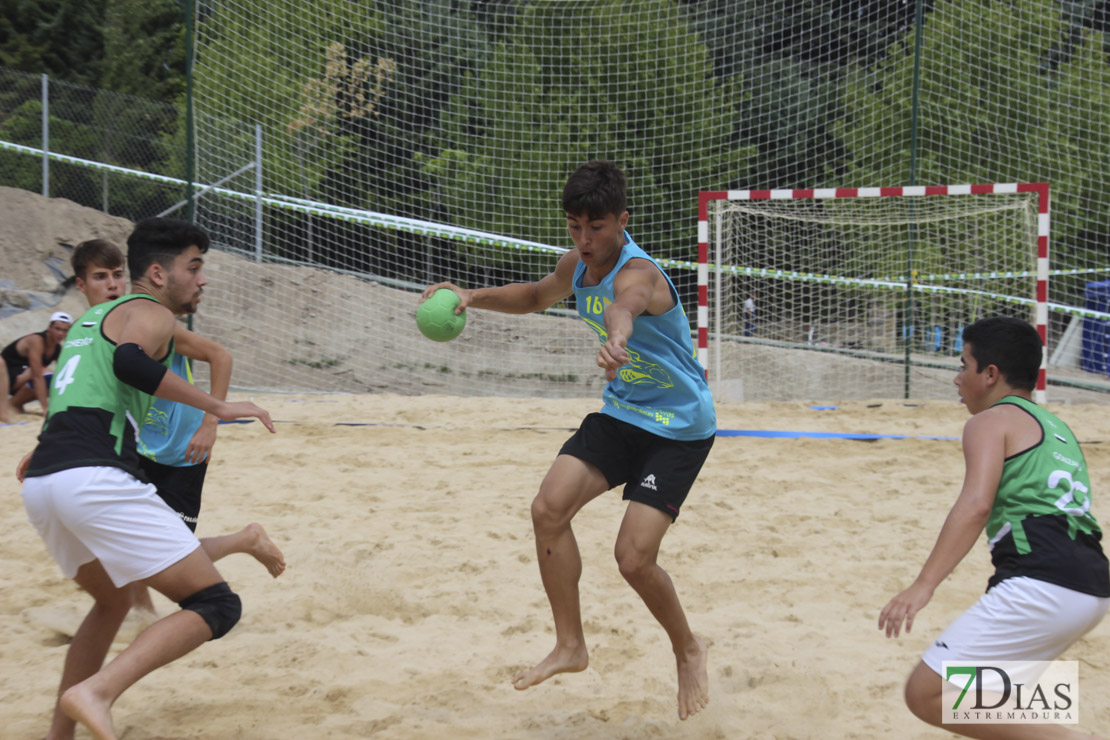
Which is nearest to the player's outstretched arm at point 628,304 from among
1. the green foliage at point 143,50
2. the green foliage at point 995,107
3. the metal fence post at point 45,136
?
the green foliage at point 995,107

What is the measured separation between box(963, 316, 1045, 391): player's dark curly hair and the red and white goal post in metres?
7.41

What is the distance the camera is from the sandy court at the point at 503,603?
3053 mm

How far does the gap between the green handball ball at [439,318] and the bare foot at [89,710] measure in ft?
5.26

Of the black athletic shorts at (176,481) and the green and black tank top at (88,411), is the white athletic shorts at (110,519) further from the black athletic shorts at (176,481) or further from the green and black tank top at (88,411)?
the black athletic shorts at (176,481)

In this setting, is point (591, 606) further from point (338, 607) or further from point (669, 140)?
point (669, 140)

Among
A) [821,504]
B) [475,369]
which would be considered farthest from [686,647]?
[475,369]

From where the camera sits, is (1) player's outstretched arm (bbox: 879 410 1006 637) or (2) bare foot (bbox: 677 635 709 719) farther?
(2) bare foot (bbox: 677 635 709 719)

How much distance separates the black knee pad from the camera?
2543mm

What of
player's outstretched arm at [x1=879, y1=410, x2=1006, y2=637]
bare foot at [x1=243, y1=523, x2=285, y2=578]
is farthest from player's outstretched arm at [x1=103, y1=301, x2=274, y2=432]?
player's outstretched arm at [x1=879, y1=410, x2=1006, y2=637]

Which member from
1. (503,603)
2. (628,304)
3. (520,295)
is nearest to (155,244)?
(520,295)

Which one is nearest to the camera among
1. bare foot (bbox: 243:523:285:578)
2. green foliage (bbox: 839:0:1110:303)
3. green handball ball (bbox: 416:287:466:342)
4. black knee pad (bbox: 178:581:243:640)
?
black knee pad (bbox: 178:581:243:640)

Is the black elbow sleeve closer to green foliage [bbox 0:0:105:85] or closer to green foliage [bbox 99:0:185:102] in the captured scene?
green foliage [bbox 99:0:185:102]

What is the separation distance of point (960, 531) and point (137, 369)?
219 centimetres

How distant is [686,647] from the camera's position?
308 centimetres
